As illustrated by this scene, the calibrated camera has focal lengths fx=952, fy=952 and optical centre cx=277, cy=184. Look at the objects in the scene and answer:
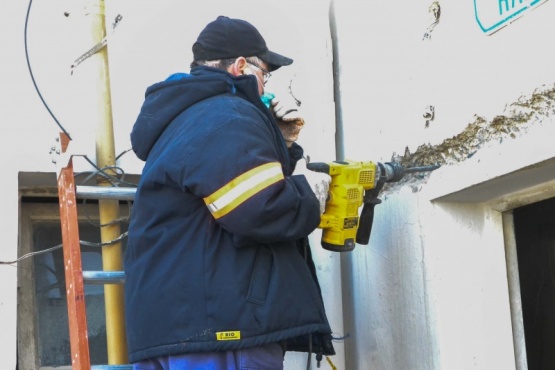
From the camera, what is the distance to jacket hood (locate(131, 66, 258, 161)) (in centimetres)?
281

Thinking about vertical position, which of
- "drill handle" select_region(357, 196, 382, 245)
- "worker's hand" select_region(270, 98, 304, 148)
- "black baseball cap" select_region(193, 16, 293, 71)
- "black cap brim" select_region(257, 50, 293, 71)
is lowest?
"drill handle" select_region(357, 196, 382, 245)

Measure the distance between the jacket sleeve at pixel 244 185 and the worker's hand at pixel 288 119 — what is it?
1.62 feet

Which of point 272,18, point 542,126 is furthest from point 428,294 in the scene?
point 272,18

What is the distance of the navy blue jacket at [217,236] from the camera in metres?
2.58

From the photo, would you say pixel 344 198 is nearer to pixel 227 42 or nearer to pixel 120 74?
pixel 227 42

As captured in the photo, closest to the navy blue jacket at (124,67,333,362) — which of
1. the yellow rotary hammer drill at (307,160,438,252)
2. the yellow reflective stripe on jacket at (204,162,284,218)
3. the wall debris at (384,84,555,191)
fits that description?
the yellow reflective stripe on jacket at (204,162,284,218)

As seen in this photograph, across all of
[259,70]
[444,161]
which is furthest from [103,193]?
[444,161]

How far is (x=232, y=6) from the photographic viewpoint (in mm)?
3900

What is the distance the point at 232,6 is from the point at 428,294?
153 centimetres

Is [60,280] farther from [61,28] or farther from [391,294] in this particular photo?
[391,294]

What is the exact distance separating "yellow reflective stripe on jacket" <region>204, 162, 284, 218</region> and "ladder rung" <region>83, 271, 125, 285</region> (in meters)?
0.67

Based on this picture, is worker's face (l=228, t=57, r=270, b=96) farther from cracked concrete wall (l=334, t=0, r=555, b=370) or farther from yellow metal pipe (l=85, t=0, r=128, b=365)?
yellow metal pipe (l=85, t=0, r=128, b=365)

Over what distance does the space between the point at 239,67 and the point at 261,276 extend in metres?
0.74

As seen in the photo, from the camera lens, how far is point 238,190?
256cm
